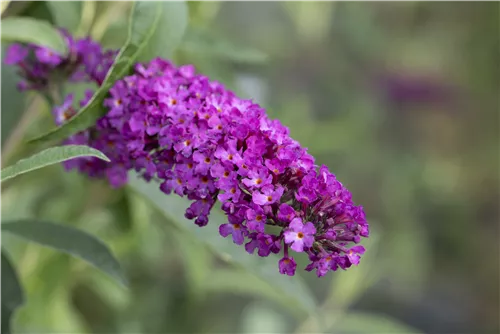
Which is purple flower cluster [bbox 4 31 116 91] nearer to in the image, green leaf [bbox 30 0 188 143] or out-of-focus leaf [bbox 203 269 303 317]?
green leaf [bbox 30 0 188 143]

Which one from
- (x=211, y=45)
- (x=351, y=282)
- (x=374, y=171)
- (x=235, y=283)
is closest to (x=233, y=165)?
(x=211, y=45)

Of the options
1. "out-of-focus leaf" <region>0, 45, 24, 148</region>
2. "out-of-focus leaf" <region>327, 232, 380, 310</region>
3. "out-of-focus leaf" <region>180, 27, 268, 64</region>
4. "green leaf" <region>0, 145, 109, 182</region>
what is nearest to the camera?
"green leaf" <region>0, 145, 109, 182</region>

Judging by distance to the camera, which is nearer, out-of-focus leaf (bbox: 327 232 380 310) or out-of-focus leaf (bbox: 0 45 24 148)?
out-of-focus leaf (bbox: 0 45 24 148)

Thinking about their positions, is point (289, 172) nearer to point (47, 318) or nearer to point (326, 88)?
point (47, 318)

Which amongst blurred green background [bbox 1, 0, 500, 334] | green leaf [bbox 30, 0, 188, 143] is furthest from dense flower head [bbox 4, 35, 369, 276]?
blurred green background [bbox 1, 0, 500, 334]

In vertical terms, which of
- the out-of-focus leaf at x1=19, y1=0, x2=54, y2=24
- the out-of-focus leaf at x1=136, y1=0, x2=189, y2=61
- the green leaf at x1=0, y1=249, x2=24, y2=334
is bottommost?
the green leaf at x1=0, y1=249, x2=24, y2=334
